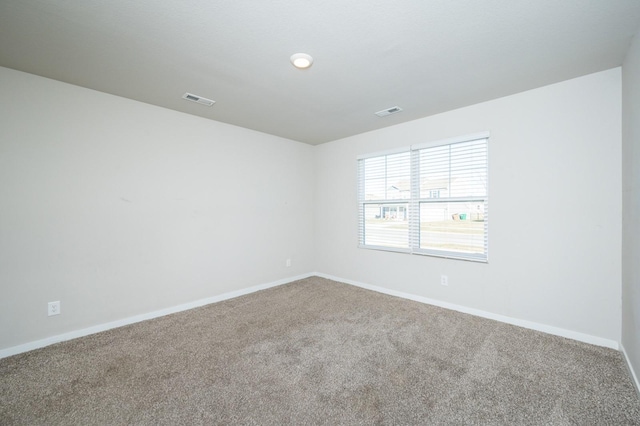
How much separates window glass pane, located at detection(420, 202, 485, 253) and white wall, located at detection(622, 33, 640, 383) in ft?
3.67

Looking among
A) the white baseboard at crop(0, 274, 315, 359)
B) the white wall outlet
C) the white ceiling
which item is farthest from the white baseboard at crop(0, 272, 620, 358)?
the white ceiling

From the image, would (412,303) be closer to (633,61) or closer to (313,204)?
(313,204)

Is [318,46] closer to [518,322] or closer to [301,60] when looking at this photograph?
[301,60]

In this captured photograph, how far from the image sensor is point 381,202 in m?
4.07

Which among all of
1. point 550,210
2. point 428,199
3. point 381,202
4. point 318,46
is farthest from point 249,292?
point 550,210

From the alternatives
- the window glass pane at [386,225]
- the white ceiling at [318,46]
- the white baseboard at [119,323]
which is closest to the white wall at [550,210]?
the white ceiling at [318,46]

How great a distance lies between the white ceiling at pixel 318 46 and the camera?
162 centimetres

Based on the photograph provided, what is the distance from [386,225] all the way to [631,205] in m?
2.45

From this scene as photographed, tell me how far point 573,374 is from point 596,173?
5.67 ft

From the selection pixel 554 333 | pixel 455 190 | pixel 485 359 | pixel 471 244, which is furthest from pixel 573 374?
pixel 455 190

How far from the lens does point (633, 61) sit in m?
1.91

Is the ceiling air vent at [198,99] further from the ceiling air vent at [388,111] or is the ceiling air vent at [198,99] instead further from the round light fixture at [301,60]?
the ceiling air vent at [388,111]

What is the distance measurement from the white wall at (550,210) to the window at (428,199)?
133 millimetres

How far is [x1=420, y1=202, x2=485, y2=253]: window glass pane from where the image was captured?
10.3 feet
